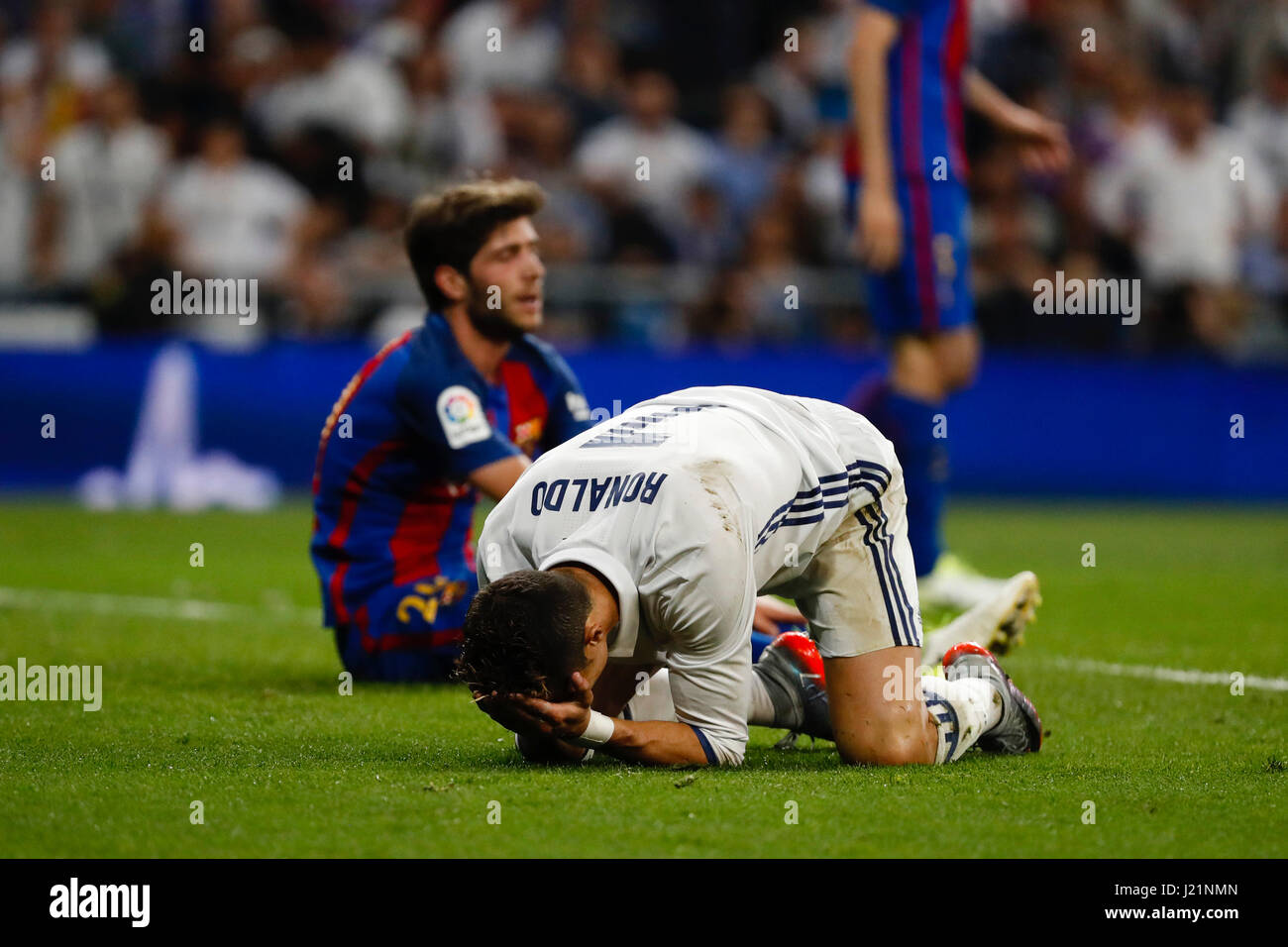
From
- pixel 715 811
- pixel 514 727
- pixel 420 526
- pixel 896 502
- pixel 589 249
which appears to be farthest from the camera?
pixel 589 249

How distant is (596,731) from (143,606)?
4.74m

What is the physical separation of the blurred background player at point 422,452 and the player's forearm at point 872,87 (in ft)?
6.98

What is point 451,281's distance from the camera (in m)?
6.24

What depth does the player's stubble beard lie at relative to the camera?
621cm

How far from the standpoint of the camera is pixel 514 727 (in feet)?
13.7

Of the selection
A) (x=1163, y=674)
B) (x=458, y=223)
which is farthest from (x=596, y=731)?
(x=1163, y=674)

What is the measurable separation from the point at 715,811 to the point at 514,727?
56 cm

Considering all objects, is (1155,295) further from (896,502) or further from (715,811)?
(715,811)

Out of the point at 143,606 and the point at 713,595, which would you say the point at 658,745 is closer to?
the point at 713,595

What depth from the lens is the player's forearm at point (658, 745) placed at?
14.2 ft

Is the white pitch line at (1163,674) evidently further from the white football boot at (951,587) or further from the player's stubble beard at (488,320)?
the player's stubble beard at (488,320)
